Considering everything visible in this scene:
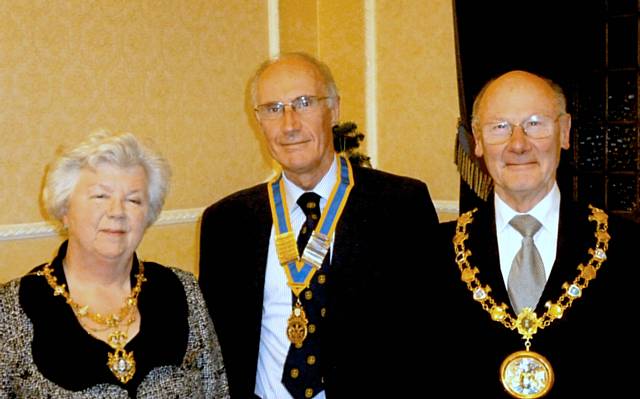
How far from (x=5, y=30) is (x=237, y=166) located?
181cm

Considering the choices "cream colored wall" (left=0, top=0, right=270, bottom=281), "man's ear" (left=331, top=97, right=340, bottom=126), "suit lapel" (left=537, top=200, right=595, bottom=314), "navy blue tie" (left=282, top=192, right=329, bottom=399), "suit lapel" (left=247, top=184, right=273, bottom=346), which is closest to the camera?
"suit lapel" (left=537, top=200, right=595, bottom=314)

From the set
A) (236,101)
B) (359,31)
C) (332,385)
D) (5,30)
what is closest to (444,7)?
(359,31)

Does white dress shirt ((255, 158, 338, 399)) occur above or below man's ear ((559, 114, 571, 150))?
below

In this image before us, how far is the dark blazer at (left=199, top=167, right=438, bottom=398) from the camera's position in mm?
2301

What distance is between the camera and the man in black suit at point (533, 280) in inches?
74.4

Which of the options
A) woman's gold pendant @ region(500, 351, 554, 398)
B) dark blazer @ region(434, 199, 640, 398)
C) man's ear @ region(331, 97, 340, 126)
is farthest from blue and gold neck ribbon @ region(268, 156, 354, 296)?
woman's gold pendant @ region(500, 351, 554, 398)

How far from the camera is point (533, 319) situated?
1925 mm

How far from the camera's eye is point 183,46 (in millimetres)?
4785

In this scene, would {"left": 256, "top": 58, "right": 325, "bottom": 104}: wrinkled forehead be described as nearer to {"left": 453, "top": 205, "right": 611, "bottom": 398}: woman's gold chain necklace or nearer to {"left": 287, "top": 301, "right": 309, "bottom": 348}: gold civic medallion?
{"left": 287, "top": 301, "right": 309, "bottom": 348}: gold civic medallion

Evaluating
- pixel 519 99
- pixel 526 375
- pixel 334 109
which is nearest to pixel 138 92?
pixel 334 109

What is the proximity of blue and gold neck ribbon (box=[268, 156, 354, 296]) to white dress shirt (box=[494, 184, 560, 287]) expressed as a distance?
552 mm

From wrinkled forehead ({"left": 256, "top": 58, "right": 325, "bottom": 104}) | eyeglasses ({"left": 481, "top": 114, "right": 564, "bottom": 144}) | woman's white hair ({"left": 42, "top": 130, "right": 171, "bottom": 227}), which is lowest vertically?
woman's white hair ({"left": 42, "top": 130, "right": 171, "bottom": 227})

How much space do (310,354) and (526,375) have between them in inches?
26.0

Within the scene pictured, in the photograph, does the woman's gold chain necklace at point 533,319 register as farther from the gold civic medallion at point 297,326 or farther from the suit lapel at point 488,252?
the gold civic medallion at point 297,326
